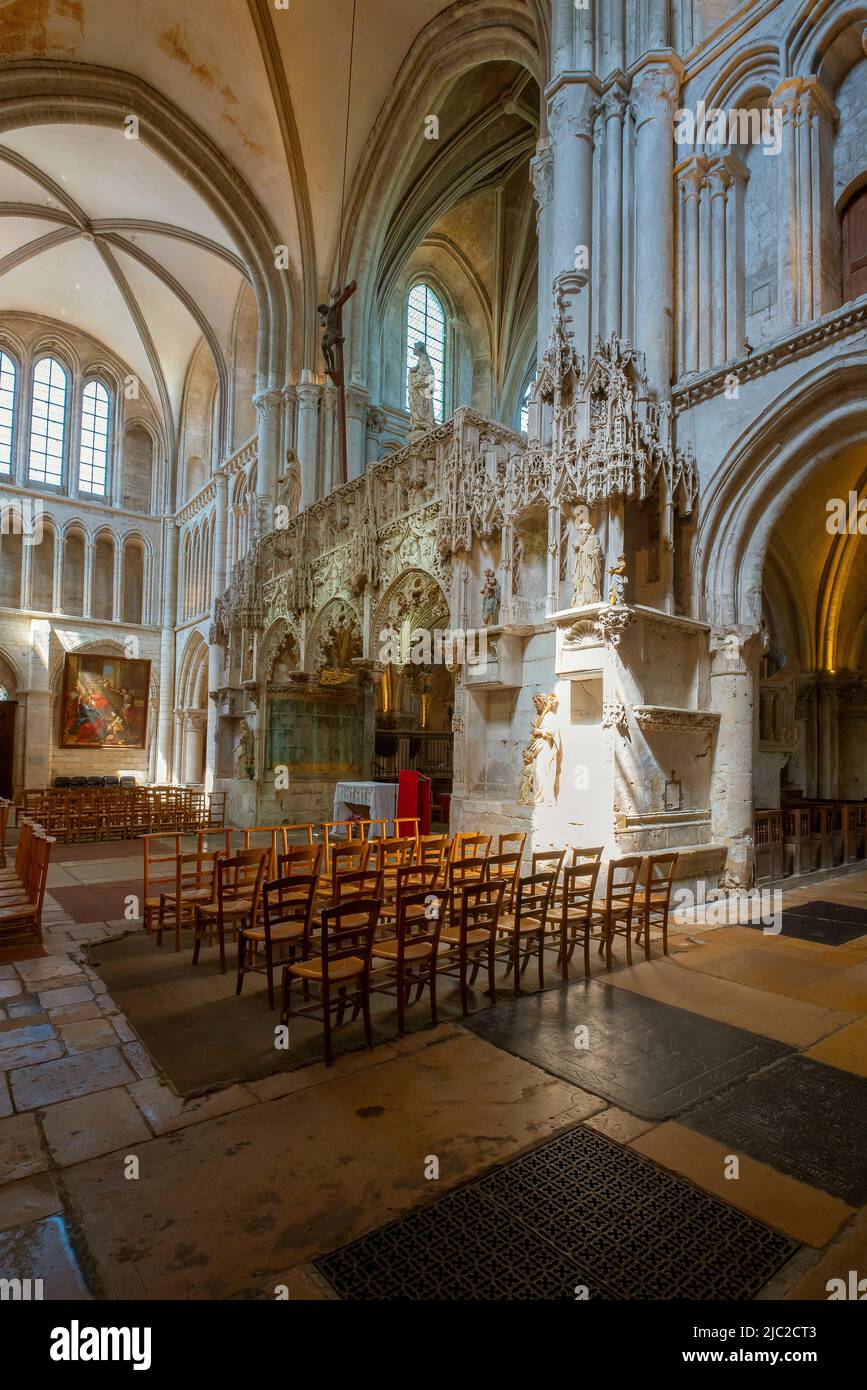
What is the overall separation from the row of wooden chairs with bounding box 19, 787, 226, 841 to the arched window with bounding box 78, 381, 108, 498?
593 inches

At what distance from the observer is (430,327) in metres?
22.2

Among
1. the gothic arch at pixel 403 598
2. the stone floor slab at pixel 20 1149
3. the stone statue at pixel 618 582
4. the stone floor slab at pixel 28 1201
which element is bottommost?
the stone floor slab at pixel 20 1149

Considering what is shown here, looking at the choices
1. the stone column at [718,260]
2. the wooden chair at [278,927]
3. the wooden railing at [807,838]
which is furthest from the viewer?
the wooden railing at [807,838]

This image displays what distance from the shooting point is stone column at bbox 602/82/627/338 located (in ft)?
32.8

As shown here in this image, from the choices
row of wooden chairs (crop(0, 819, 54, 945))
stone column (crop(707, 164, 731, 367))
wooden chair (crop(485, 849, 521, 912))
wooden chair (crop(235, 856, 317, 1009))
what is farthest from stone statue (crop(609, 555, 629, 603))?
row of wooden chairs (crop(0, 819, 54, 945))

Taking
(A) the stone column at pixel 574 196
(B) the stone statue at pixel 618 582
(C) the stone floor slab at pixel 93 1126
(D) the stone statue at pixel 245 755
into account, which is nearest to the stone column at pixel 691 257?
(A) the stone column at pixel 574 196

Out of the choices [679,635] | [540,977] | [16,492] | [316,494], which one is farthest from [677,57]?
[16,492]

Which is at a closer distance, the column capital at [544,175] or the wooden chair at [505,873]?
the wooden chair at [505,873]

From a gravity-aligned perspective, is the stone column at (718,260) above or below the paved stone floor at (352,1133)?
above

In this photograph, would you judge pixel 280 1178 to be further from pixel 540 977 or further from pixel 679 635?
pixel 679 635

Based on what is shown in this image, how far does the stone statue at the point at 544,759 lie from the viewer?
8.28 metres

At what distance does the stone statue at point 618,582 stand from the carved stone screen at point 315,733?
8.47 metres

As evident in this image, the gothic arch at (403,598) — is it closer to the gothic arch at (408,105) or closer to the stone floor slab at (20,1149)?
the stone floor slab at (20,1149)

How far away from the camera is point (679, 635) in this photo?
8.88 metres
